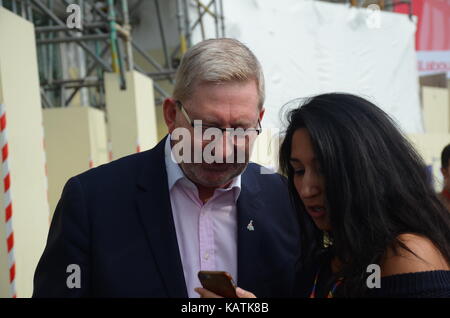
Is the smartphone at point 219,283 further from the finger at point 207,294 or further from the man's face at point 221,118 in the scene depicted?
the man's face at point 221,118

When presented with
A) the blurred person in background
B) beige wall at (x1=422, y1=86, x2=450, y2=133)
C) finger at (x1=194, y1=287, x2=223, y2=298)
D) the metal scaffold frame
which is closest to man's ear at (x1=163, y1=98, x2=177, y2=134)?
finger at (x1=194, y1=287, x2=223, y2=298)

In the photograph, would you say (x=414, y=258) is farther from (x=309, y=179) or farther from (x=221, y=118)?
(x=221, y=118)

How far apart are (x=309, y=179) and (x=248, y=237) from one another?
37cm

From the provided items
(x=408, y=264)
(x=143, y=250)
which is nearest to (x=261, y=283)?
(x=143, y=250)

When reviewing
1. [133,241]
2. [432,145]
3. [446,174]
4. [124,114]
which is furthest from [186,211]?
[432,145]

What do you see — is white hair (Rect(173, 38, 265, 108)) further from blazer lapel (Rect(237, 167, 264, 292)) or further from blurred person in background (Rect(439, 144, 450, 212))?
blurred person in background (Rect(439, 144, 450, 212))

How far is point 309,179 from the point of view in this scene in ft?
6.14

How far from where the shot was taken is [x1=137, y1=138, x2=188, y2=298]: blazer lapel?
1.96 m

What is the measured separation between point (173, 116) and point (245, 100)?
12.2 inches

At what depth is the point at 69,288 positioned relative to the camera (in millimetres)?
1936

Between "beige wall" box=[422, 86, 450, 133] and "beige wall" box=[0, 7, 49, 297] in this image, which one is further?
"beige wall" box=[422, 86, 450, 133]

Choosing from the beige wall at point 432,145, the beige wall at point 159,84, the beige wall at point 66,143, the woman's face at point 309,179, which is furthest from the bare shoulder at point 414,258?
the beige wall at point 432,145

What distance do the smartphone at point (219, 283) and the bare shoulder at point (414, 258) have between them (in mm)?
440

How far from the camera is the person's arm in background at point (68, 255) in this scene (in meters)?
1.95
